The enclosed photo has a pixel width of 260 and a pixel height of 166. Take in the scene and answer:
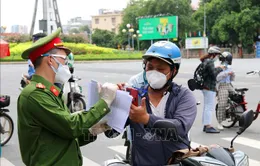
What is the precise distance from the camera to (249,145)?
7.86 meters

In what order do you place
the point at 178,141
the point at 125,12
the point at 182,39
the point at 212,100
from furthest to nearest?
the point at 125,12
the point at 182,39
the point at 212,100
the point at 178,141

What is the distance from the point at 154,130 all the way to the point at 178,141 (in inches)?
6.7

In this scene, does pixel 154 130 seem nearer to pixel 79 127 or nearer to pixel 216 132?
pixel 79 127

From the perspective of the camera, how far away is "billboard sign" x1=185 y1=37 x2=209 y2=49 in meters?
60.2

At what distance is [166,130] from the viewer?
8.90 feet

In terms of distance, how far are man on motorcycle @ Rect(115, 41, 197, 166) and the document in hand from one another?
135mm

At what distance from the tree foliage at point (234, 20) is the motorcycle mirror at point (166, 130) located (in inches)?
2149

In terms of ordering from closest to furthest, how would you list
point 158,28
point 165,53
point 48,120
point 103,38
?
point 48,120
point 165,53
point 158,28
point 103,38

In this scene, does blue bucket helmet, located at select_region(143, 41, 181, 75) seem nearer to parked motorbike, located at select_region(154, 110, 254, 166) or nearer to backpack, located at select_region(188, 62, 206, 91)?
parked motorbike, located at select_region(154, 110, 254, 166)

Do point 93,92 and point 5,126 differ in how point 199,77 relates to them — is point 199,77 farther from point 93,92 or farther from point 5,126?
point 93,92

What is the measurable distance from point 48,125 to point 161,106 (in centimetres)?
83

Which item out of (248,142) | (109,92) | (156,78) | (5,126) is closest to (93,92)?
(109,92)

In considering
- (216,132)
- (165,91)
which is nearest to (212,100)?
(216,132)

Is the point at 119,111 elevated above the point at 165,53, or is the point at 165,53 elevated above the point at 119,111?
the point at 165,53
